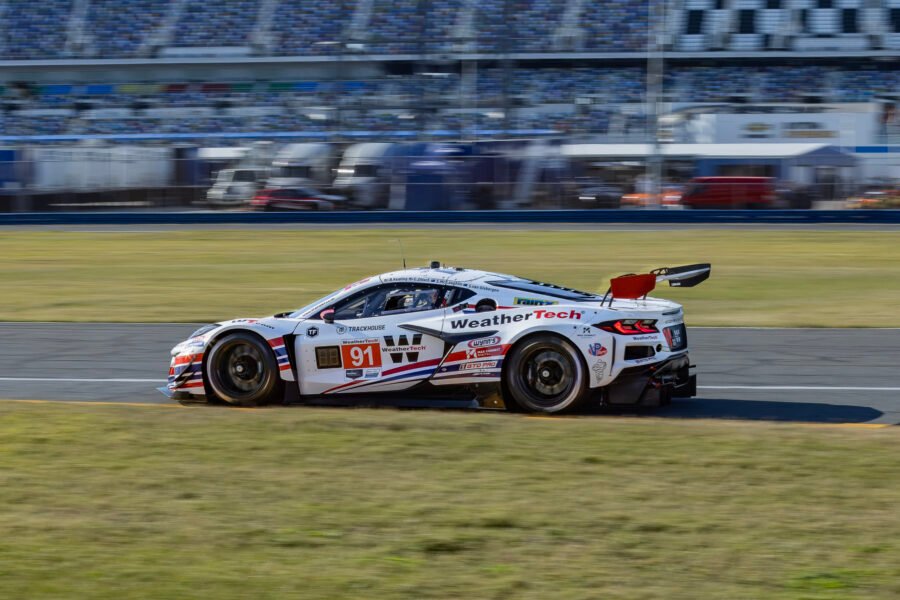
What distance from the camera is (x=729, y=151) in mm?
37625

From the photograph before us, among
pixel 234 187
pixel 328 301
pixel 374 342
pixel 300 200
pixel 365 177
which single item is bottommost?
pixel 374 342

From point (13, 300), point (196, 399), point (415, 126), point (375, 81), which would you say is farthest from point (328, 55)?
point (196, 399)

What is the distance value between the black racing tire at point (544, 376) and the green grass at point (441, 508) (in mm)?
351

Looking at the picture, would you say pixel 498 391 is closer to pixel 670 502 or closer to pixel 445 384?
pixel 445 384

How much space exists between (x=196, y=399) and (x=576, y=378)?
10.2 ft

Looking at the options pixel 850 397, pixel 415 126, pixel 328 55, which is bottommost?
pixel 850 397

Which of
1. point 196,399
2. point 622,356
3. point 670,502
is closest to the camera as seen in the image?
point 670,502

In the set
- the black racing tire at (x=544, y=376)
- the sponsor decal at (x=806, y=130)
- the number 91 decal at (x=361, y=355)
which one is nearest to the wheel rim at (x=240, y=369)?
the number 91 decal at (x=361, y=355)

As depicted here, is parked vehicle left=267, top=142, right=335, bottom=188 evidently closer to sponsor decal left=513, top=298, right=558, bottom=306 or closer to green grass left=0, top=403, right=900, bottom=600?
sponsor decal left=513, top=298, right=558, bottom=306

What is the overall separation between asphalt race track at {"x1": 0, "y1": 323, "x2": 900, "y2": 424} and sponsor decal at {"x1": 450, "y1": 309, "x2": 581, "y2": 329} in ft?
3.72

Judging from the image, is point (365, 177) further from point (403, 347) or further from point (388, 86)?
point (403, 347)

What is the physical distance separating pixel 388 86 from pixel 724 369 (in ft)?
137

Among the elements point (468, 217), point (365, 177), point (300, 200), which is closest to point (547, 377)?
point (468, 217)

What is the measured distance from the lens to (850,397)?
32.0 feet
